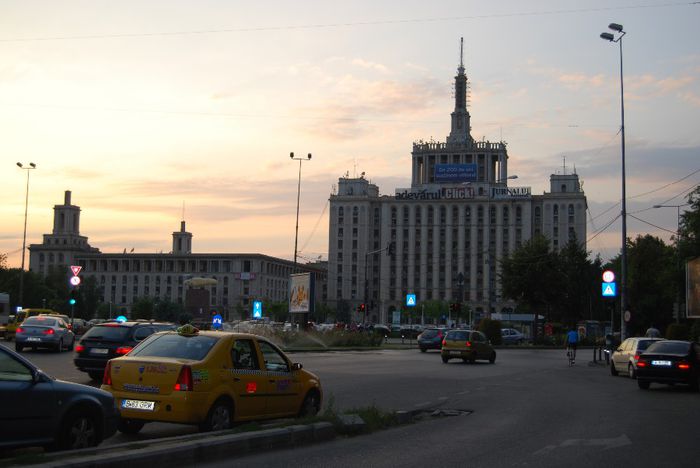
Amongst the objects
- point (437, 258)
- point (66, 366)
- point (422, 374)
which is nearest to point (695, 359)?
point (422, 374)

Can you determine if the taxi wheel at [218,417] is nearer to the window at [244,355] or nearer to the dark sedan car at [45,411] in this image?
the window at [244,355]

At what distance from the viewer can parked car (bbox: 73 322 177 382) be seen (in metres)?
20.9

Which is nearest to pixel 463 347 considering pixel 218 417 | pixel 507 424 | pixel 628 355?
pixel 628 355

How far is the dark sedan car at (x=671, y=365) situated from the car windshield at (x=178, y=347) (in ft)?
50.2

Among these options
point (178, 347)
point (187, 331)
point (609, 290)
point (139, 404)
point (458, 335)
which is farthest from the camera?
point (458, 335)

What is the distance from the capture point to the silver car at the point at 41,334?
32.4 metres

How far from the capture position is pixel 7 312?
56469 mm

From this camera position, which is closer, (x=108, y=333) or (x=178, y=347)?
(x=178, y=347)

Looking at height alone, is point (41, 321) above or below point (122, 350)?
above

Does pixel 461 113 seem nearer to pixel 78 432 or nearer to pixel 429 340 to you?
pixel 429 340

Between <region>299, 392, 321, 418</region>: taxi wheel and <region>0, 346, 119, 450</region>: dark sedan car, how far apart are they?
4.03 meters

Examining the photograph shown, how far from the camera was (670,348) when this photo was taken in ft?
77.3

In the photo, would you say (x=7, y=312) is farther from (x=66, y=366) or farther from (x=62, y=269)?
(x=62, y=269)

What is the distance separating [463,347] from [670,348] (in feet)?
47.4
